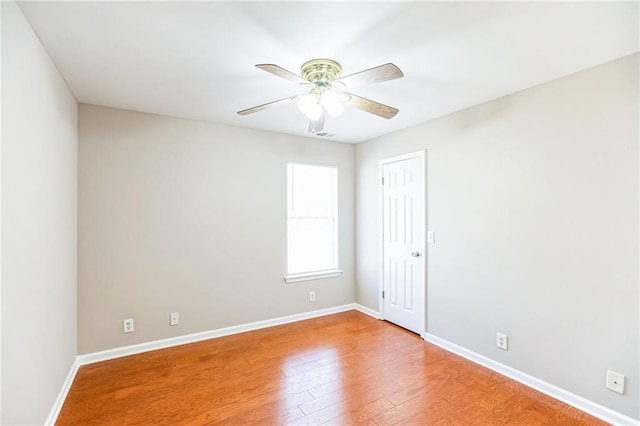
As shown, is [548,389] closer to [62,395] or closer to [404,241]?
[404,241]

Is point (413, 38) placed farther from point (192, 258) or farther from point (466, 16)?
point (192, 258)

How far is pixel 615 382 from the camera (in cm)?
206

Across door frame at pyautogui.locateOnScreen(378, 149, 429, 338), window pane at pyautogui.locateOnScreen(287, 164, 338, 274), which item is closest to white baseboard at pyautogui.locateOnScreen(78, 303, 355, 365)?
window pane at pyautogui.locateOnScreen(287, 164, 338, 274)

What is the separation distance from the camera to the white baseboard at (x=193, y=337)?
2916 millimetres

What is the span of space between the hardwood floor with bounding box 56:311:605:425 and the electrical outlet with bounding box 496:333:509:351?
0.83 feet

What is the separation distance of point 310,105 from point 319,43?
0.36m

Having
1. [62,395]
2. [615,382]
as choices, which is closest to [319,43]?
[615,382]

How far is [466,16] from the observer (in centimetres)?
164

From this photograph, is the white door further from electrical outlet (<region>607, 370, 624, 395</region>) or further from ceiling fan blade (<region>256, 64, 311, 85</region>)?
ceiling fan blade (<region>256, 64, 311, 85</region>)

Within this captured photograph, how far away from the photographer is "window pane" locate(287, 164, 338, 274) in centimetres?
411

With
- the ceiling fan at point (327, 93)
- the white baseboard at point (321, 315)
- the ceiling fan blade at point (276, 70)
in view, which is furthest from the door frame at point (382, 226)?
the ceiling fan blade at point (276, 70)

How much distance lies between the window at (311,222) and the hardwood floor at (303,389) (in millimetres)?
1108

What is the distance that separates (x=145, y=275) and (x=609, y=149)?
161 inches

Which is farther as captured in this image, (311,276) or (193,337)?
(311,276)
